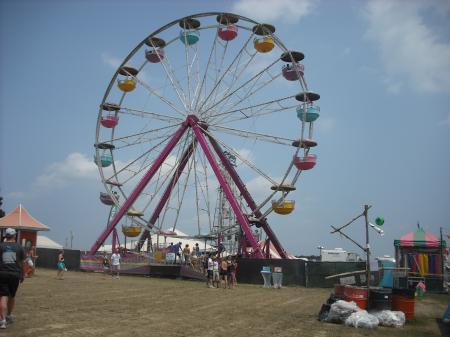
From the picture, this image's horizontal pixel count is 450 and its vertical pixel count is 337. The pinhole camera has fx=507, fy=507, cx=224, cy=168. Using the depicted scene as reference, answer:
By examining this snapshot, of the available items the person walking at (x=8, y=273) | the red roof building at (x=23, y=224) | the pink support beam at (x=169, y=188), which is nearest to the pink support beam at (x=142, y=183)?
the pink support beam at (x=169, y=188)

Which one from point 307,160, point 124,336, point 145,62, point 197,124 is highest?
point 145,62

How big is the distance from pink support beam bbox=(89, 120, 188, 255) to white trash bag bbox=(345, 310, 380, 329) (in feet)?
74.8

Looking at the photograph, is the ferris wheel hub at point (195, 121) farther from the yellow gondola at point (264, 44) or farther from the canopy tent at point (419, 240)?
the canopy tent at point (419, 240)

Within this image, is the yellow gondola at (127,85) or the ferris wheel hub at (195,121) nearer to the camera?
the ferris wheel hub at (195,121)

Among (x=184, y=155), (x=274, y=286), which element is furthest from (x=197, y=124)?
(x=274, y=286)

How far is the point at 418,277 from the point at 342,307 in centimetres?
1442

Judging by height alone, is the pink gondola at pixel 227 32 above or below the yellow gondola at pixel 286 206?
above

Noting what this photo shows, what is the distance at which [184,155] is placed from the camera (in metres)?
33.2

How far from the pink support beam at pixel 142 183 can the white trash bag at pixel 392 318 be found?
2257 centimetres

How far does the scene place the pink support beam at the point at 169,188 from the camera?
3309 centimetres

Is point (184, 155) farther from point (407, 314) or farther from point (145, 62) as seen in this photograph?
point (407, 314)

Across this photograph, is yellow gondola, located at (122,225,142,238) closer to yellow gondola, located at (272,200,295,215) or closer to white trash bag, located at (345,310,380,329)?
yellow gondola, located at (272,200,295,215)

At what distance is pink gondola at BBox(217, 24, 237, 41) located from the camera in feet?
99.9

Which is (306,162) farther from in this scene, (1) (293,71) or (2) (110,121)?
(2) (110,121)
